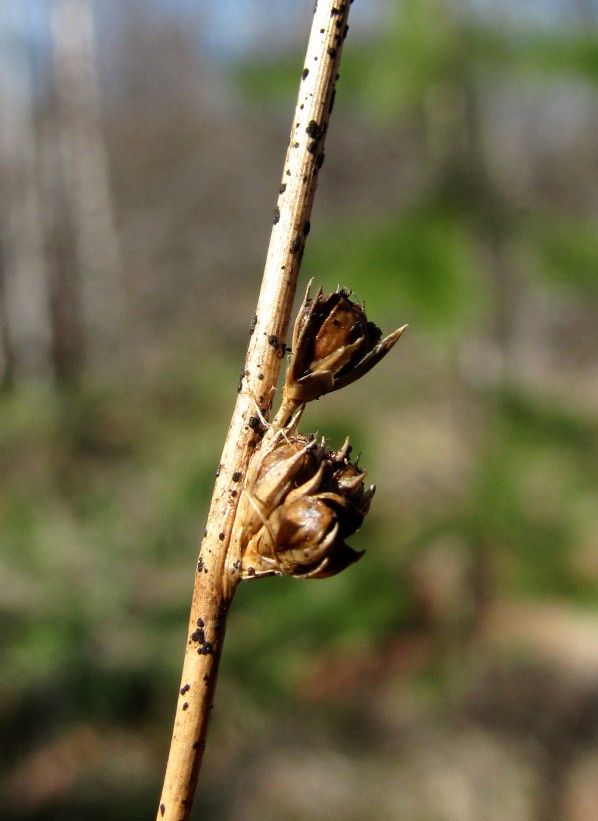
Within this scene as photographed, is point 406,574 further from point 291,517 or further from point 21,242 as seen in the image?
point 21,242

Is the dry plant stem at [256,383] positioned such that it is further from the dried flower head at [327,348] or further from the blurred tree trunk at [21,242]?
the blurred tree trunk at [21,242]

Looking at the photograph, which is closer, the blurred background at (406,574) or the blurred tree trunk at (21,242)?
the blurred background at (406,574)

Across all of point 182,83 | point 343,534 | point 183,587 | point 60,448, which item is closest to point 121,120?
point 182,83

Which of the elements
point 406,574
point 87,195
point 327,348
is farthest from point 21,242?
point 327,348

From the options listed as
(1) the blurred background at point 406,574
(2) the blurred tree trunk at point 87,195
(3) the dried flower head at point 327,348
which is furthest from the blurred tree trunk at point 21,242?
(3) the dried flower head at point 327,348

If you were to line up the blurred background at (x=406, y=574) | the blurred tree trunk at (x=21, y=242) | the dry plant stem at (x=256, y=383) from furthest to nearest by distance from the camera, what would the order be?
the blurred tree trunk at (x=21, y=242), the blurred background at (x=406, y=574), the dry plant stem at (x=256, y=383)

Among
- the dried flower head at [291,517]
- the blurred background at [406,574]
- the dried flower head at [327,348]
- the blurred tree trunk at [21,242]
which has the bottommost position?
the dried flower head at [291,517]
